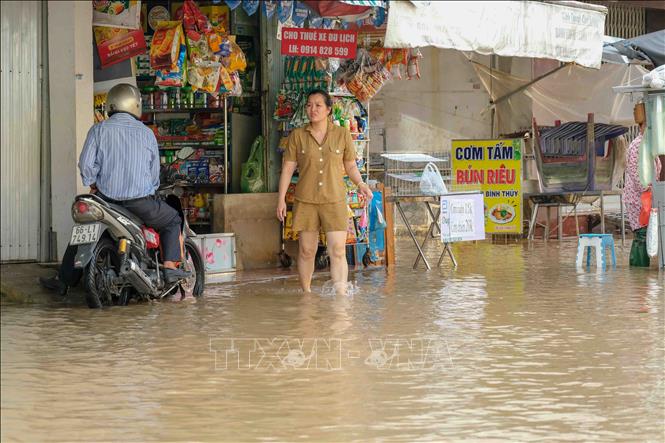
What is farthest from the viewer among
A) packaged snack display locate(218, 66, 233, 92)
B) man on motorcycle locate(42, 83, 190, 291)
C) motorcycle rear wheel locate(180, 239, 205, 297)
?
packaged snack display locate(218, 66, 233, 92)

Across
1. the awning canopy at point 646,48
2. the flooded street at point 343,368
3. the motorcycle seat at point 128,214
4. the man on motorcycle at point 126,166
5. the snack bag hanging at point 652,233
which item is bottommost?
the flooded street at point 343,368

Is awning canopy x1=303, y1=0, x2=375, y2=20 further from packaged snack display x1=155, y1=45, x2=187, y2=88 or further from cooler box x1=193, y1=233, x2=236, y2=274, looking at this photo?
cooler box x1=193, y1=233, x2=236, y2=274

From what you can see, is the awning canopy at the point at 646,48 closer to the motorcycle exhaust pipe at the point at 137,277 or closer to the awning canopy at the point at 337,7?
the awning canopy at the point at 337,7

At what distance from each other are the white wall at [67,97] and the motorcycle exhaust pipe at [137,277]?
1.63 metres

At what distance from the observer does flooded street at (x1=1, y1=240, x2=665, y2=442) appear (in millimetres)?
5145

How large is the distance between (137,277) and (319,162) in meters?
2.16

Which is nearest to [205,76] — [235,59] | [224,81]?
[224,81]

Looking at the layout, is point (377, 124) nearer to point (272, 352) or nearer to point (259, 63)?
point (259, 63)

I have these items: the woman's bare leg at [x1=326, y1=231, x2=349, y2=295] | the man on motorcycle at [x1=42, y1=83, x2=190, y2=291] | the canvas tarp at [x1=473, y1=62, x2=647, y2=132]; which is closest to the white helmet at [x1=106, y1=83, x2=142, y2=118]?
the man on motorcycle at [x1=42, y1=83, x2=190, y2=291]

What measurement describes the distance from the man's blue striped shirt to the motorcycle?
0.66 feet

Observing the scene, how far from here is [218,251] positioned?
1266 cm

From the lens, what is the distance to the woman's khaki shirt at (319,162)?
10.6 m

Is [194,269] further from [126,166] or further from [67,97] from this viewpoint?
[67,97]

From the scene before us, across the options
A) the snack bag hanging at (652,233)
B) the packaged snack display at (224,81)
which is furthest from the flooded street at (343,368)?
the packaged snack display at (224,81)
